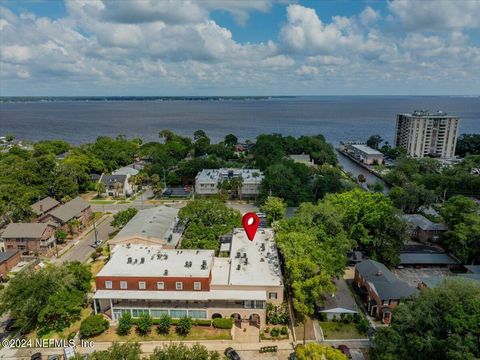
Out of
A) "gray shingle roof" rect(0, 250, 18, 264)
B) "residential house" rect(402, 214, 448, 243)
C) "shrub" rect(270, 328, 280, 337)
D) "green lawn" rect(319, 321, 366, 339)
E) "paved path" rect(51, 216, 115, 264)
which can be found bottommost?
"paved path" rect(51, 216, 115, 264)

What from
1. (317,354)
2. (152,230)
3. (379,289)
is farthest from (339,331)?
(152,230)

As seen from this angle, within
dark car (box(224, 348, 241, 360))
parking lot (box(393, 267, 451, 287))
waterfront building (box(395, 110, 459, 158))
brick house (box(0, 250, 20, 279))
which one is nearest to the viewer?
dark car (box(224, 348, 241, 360))

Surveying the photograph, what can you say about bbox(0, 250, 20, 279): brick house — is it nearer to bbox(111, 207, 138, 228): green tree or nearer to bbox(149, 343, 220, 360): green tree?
bbox(111, 207, 138, 228): green tree

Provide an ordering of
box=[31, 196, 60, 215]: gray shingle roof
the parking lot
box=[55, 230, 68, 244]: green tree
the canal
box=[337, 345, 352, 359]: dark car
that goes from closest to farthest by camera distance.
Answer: box=[337, 345, 352, 359]: dark car < the parking lot < box=[55, 230, 68, 244]: green tree < box=[31, 196, 60, 215]: gray shingle roof < the canal

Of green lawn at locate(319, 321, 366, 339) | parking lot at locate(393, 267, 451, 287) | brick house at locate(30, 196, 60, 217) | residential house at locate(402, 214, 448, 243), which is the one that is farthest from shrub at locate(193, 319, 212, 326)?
brick house at locate(30, 196, 60, 217)

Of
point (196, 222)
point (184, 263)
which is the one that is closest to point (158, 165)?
point (196, 222)

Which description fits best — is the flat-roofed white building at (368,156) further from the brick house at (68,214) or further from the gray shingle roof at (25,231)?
the gray shingle roof at (25,231)

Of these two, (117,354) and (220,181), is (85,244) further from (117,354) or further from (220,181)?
(117,354)

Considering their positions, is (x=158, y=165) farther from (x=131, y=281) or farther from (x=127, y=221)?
(x=131, y=281)
